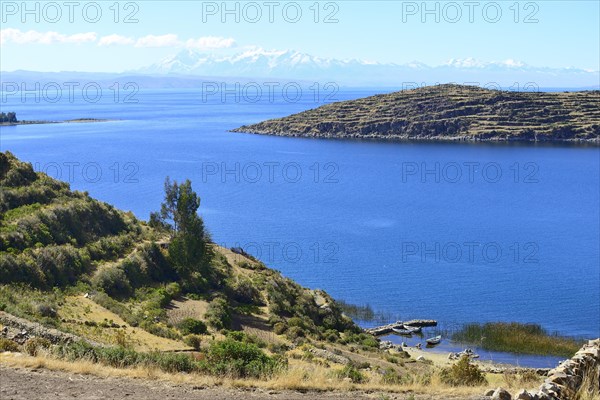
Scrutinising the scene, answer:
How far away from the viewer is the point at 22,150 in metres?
138

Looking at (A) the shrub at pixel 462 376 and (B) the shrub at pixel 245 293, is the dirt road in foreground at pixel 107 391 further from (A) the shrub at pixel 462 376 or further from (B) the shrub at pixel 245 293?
(B) the shrub at pixel 245 293

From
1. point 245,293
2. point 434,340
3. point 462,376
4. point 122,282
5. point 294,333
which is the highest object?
point 462,376

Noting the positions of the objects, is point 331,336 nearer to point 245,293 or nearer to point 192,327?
point 245,293

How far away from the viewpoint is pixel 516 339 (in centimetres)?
4481

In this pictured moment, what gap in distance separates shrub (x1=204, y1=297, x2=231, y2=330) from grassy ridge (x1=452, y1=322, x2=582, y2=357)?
1599 cm

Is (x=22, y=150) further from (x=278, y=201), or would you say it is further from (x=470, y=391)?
(x=470, y=391)

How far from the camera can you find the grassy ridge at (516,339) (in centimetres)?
4297

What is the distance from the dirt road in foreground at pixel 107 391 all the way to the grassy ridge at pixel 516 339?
99.5 feet

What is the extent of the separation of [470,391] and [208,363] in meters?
5.73

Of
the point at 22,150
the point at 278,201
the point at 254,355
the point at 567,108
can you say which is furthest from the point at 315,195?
the point at 567,108

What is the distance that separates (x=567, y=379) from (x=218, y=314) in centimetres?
2320

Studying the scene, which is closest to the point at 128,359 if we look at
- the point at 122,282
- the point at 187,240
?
the point at 122,282

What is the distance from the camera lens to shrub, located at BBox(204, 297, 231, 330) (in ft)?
109

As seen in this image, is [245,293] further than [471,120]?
No
